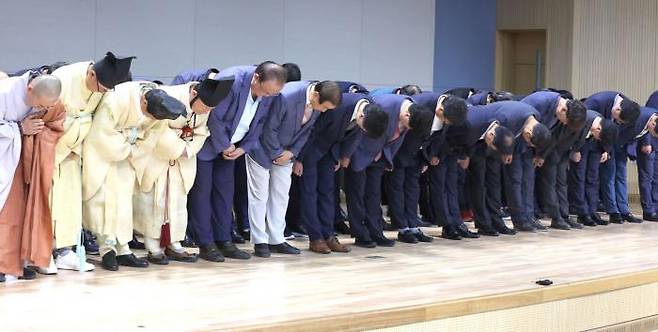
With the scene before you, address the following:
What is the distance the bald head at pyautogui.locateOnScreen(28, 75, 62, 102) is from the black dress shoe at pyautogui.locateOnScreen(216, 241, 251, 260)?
152 centimetres

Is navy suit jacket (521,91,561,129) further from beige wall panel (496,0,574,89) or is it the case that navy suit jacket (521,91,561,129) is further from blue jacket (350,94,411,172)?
beige wall panel (496,0,574,89)

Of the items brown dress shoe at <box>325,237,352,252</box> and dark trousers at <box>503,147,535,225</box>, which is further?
dark trousers at <box>503,147,535,225</box>

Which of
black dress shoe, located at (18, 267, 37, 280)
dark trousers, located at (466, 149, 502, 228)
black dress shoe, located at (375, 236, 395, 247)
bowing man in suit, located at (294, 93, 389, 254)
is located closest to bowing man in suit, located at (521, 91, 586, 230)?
dark trousers, located at (466, 149, 502, 228)

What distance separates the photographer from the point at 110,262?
5277 millimetres

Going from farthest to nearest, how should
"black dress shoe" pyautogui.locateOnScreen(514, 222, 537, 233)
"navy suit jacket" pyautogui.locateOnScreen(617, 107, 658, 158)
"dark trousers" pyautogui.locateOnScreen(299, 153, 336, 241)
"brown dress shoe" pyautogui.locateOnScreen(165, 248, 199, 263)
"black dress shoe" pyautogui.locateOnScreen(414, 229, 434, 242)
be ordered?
"navy suit jacket" pyautogui.locateOnScreen(617, 107, 658, 158)
"black dress shoe" pyautogui.locateOnScreen(514, 222, 537, 233)
"black dress shoe" pyautogui.locateOnScreen(414, 229, 434, 242)
"dark trousers" pyautogui.locateOnScreen(299, 153, 336, 241)
"brown dress shoe" pyautogui.locateOnScreen(165, 248, 199, 263)

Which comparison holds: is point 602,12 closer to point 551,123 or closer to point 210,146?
point 551,123

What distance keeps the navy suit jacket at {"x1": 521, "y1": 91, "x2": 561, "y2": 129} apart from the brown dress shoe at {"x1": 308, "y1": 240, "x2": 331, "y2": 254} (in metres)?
2.27

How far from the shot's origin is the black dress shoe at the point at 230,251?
19.4 feet

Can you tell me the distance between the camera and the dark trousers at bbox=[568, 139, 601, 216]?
8.30 metres

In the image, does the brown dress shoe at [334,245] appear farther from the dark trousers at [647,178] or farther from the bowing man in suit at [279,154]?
the dark trousers at [647,178]

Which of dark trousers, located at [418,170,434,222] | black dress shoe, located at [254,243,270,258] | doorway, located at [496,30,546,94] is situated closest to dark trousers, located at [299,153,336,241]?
black dress shoe, located at [254,243,270,258]

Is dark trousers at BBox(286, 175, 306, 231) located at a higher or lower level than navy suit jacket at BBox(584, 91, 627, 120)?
lower

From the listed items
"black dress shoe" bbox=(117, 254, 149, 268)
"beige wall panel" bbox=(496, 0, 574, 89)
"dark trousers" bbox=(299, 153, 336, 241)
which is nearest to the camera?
"black dress shoe" bbox=(117, 254, 149, 268)

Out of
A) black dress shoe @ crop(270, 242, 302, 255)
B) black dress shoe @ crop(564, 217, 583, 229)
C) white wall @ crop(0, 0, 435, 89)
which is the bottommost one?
black dress shoe @ crop(564, 217, 583, 229)
